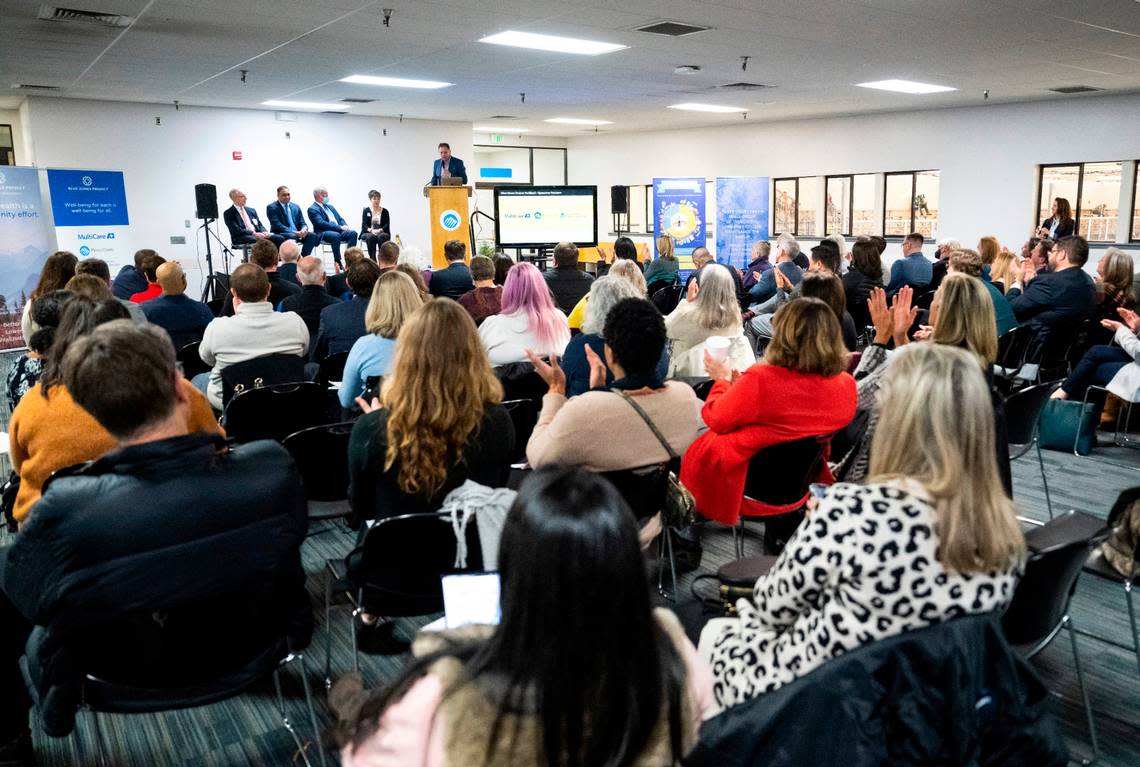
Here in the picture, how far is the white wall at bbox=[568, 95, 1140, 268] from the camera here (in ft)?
43.5

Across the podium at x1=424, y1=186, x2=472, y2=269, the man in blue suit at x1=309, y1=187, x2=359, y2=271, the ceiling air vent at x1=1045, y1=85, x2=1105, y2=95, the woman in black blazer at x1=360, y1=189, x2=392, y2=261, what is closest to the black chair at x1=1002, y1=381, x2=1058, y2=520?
the podium at x1=424, y1=186, x2=472, y2=269

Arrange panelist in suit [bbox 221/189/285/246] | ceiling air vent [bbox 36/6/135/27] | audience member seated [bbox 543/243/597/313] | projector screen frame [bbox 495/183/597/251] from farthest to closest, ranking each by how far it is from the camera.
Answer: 1. projector screen frame [bbox 495/183/597/251]
2. panelist in suit [bbox 221/189/285/246]
3. audience member seated [bbox 543/243/597/313]
4. ceiling air vent [bbox 36/6/135/27]

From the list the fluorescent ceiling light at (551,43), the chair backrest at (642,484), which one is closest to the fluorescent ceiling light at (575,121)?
the fluorescent ceiling light at (551,43)

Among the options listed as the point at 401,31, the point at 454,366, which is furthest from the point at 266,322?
the point at 401,31

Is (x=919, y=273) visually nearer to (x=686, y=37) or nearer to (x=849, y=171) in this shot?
(x=686, y=37)

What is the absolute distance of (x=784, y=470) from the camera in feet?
10.5

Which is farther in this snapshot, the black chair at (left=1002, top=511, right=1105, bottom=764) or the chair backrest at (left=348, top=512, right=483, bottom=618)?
the chair backrest at (left=348, top=512, right=483, bottom=618)

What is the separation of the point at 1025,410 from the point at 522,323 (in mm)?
2585

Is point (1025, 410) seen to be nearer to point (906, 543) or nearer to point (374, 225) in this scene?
point (906, 543)

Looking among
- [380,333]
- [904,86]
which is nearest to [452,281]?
[380,333]

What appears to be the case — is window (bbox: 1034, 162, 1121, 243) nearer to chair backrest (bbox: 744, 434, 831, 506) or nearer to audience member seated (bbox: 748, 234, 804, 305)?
audience member seated (bbox: 748, 234, 804, 305)

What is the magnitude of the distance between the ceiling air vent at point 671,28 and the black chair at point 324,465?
18.6 feet

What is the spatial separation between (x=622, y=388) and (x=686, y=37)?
626 centimetres

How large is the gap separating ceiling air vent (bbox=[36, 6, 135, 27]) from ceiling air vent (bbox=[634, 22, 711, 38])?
4454 mm
